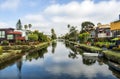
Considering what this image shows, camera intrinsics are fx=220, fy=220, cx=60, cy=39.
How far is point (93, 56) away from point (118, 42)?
17050mm

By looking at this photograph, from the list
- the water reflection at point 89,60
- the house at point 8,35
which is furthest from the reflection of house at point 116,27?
the house at point 8,35

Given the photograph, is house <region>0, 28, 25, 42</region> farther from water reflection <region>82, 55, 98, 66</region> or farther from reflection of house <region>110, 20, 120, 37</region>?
water reflection <region>82, 55, 98, 66</region>

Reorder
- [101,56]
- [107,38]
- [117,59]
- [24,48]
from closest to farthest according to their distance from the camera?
[117,59]
[101,56]
[24,48]
[107,38]

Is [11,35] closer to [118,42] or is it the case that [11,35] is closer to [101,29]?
[101,29]

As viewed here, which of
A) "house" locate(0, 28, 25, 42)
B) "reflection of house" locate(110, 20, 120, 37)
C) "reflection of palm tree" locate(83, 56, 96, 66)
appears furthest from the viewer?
"house" locate(0, 28, 25, 42)

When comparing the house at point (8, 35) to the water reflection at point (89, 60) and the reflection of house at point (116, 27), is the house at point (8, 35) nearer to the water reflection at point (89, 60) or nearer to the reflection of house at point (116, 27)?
the reflection of house at point (116, 27)

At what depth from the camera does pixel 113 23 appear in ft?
307

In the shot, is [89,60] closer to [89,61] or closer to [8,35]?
[89,61]

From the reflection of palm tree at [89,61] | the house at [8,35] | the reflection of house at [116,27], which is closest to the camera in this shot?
the reflection of palm tree at [89,61]

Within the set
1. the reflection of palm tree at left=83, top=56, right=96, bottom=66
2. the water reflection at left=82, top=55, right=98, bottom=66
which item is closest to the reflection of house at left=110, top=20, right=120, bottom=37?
the water reflection at left=82, top=55, right=98, bottom=66

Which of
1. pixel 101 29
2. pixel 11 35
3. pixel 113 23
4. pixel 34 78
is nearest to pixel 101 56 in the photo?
pixel 34 78

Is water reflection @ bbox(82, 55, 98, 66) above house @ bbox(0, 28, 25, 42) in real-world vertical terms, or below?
below

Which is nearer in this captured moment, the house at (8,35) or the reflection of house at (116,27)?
the reflection of house at (116,27)

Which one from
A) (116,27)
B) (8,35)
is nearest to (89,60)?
(116,27)
